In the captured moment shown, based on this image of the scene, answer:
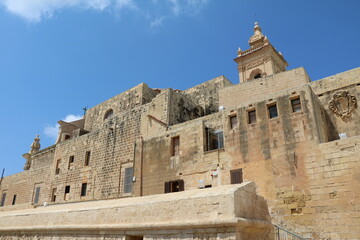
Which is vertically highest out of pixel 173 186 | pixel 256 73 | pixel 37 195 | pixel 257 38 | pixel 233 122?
pixel 257 38

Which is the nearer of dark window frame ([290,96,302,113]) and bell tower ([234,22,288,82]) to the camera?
dark window frame ([290,96,302,113])

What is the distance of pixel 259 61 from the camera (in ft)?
84.9

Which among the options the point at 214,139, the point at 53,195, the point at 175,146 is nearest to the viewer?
the point at 214,139

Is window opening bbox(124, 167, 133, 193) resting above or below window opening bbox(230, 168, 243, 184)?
above

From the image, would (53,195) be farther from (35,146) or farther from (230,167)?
(230,167)

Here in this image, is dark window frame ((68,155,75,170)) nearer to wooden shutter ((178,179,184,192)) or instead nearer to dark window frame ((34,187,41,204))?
dark window frame ((34,187,41,204))

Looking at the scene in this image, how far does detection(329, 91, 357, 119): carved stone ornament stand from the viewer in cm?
1256

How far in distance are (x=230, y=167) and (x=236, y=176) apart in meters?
0.47

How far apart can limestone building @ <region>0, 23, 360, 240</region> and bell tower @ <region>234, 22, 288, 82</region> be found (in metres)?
5.72

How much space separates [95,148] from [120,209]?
14.4 meters

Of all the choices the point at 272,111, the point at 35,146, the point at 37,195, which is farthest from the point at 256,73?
the point at 35,146

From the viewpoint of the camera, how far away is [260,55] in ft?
85.4

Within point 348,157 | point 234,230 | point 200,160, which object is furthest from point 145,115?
point 234,230

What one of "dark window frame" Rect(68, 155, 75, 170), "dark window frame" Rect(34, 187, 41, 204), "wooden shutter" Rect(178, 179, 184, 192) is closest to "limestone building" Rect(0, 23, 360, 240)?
"wooden shutter" Rect(178, 179, 184, 192)
